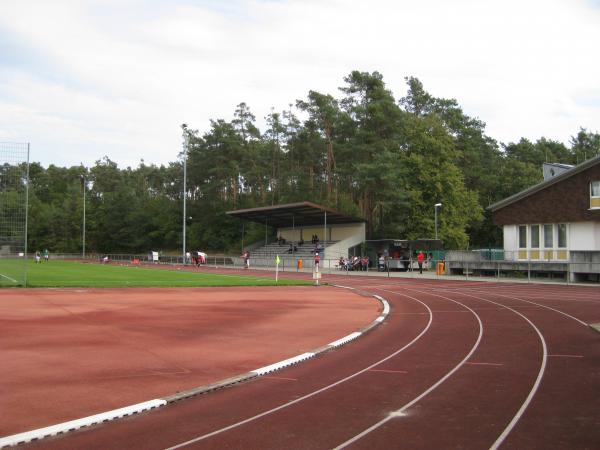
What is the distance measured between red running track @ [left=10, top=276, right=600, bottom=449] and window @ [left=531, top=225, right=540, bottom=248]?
87.6 ft

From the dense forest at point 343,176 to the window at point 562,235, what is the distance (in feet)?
63.8

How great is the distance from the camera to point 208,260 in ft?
206

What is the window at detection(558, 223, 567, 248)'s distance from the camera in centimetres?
3628

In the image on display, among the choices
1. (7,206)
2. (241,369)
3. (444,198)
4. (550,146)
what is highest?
(550,146)

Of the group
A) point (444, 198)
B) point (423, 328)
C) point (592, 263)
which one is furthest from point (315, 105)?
point (423, 328)

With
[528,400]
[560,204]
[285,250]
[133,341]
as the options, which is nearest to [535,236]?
[560,204]

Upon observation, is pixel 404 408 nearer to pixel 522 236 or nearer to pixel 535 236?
pixel 535 236

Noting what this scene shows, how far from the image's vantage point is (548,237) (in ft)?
123

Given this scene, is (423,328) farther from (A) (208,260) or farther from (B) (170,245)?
(B) (170,245)

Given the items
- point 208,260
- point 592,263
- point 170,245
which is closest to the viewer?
point 592,263

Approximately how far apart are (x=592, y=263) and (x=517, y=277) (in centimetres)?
567

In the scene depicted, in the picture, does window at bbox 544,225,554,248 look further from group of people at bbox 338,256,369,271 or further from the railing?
group of people at bbox 338,256,369,271

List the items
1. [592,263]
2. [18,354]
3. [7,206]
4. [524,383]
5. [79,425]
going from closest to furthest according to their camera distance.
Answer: [79,425] < [524,383] < [18,354] < [7,206] < [592,263]

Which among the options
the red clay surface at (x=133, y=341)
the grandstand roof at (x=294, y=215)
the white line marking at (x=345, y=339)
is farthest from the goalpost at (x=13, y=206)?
the grandstand roof at (x=294, y=215)
